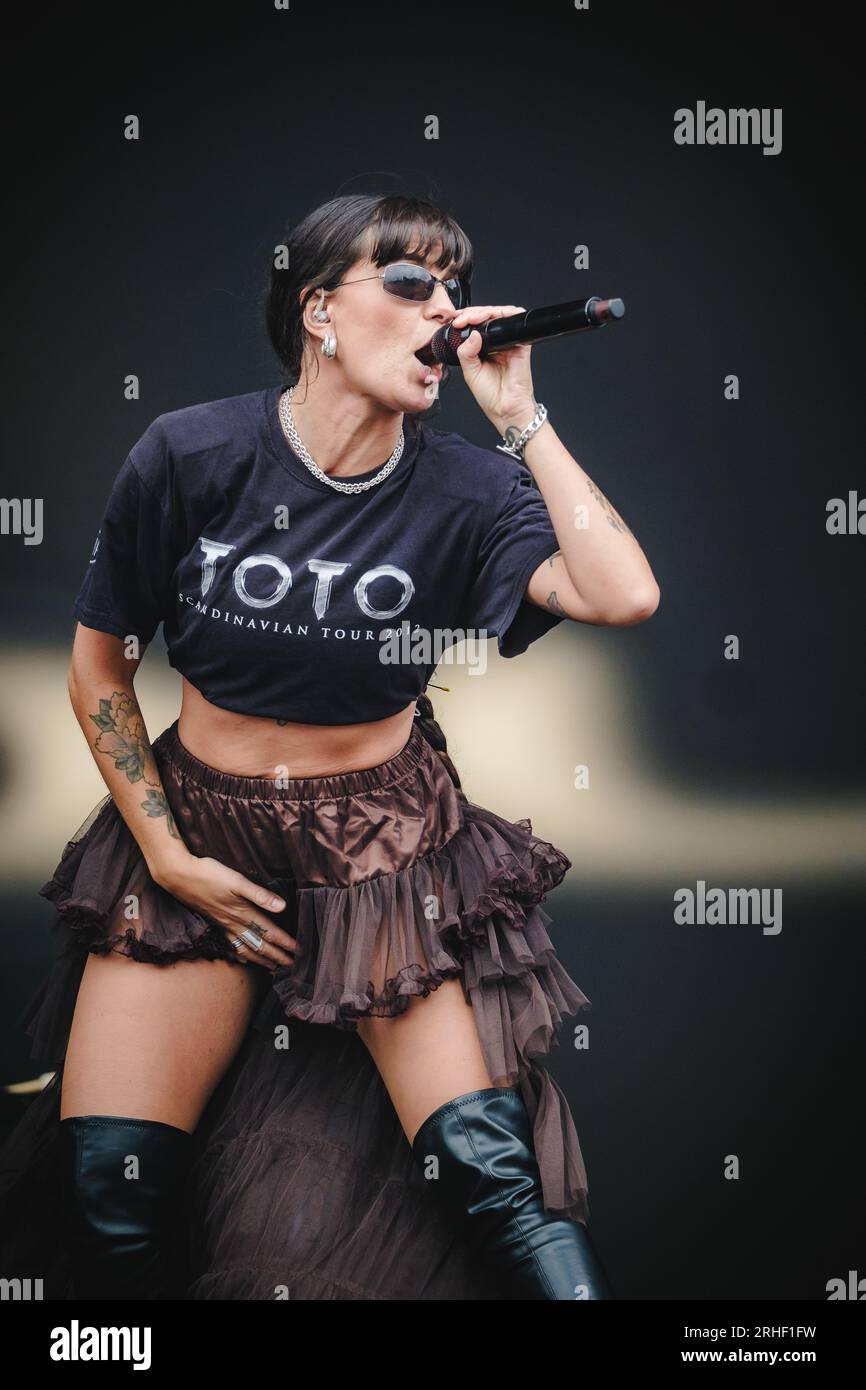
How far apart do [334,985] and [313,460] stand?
69 cm

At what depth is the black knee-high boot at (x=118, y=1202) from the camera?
2141mm

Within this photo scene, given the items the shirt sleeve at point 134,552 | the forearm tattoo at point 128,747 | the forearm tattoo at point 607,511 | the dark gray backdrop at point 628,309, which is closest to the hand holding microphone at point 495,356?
the forearm tattoo at point 607,511

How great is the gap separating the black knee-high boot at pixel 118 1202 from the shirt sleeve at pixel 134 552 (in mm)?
658

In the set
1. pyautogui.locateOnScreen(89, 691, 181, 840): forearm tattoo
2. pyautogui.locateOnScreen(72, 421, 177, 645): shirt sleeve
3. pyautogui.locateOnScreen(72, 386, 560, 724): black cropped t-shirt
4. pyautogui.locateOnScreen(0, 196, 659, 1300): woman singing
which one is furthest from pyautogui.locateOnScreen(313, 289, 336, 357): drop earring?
pyautogui.locateOnScreen(89, 691, 181, 840): forearm tattoo

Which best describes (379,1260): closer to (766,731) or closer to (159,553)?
(159,553)

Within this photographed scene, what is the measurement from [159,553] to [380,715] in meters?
0.36

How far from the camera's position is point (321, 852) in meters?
2.25

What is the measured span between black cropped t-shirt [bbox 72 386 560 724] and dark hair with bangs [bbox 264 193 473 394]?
0.51 feet

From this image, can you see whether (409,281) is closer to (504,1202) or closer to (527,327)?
(527,327)

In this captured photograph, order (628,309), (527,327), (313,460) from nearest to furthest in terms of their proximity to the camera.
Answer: (527,327) → (313,460) → (628,309)

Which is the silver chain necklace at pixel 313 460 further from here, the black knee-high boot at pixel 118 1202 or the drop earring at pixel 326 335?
the black knee-high boot at pixel 118 1202

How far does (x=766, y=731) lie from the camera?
12.7ft

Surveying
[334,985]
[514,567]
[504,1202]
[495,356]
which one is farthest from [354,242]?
[504,1202]

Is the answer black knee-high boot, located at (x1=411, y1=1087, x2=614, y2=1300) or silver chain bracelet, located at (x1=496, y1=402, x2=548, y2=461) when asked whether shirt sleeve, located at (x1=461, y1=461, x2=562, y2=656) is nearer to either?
silver chain bracelet, located at (x1=496, y1=402, x2=548, y2=461)
